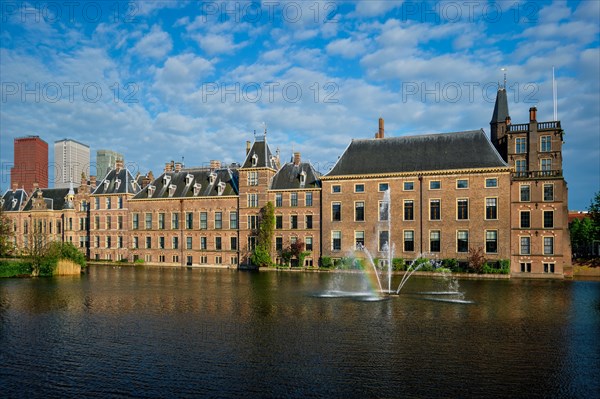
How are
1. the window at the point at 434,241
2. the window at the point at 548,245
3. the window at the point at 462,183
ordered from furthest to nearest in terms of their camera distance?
the window at the point at 434,241, the window at the point at 462,183, the window at the point at 548,245

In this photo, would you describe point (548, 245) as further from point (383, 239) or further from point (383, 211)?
point (383, 211)

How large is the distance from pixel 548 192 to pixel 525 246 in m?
5.92

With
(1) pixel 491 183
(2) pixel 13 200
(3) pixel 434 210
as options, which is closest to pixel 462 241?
(3) pixel 434 210

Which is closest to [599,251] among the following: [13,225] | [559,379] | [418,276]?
[418,276]

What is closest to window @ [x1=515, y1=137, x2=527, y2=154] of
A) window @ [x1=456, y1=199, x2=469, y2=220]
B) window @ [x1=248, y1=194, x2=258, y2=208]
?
window @ [x1=456, y1=199, x2=469, y2=220]

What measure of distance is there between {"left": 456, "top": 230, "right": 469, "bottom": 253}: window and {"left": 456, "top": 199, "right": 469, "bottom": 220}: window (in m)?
1.49

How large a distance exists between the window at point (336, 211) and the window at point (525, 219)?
19.3 meters

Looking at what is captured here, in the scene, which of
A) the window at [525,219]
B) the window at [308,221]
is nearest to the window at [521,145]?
the window at [525,219]

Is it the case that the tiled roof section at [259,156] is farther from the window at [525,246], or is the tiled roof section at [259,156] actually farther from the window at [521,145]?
the window at [525,246]

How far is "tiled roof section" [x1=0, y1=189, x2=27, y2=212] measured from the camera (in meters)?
74.6

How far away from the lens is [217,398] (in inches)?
514

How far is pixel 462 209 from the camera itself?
46906 mm

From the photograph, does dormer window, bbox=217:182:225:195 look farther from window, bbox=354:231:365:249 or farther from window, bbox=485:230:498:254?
window, bbox=485:230:498:254

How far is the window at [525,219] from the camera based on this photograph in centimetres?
4512
